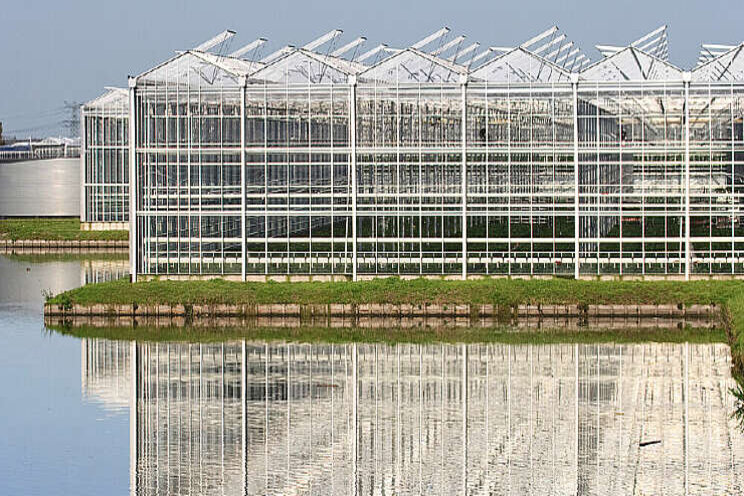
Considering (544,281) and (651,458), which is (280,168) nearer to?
(544,281)

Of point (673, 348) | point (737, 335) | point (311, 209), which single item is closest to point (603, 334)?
point (673, 348)

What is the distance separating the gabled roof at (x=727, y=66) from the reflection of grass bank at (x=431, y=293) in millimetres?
12852

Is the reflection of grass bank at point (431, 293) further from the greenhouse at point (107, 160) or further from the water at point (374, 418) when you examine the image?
the greenhouse at point (107, 160)

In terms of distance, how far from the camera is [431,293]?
4466 cm

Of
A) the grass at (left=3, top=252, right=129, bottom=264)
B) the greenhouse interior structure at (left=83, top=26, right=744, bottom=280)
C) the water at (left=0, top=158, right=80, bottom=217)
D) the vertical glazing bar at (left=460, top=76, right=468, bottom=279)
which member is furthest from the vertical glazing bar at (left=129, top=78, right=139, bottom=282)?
the water at (left=0, top=158, right=80, bottom=217)

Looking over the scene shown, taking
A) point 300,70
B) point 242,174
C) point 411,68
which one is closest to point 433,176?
point 411,68

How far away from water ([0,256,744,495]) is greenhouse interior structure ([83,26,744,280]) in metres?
10.9

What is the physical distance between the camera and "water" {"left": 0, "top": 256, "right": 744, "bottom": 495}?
24.0 metres

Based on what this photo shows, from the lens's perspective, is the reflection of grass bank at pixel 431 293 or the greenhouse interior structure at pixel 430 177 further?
the greenhouse interior structure at pixel 430 177

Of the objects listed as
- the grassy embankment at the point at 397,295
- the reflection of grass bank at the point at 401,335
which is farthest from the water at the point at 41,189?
the reflection of grass bank at the point at 401,335

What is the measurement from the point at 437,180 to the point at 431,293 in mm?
7037

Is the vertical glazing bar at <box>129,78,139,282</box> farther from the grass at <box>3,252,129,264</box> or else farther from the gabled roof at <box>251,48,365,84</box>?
the grass at <box>3,252,129,264</box>

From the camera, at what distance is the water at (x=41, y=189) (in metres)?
119

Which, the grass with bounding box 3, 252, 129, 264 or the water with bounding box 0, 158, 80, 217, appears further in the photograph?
the water with bounding box 0, 158, 80, 217
